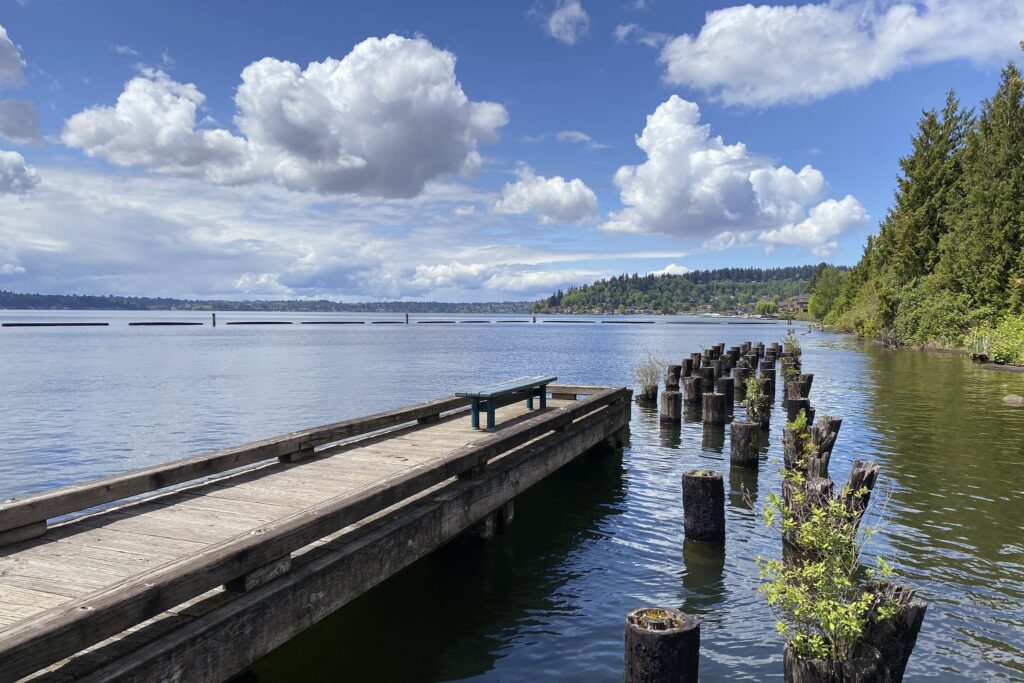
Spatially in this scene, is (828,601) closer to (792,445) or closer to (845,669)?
(845,669)

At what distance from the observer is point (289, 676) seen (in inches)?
272

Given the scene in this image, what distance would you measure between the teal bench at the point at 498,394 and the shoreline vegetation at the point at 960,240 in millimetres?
34438

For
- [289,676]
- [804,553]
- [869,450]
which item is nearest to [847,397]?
[869,450]

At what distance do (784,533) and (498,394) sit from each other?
17.3ft

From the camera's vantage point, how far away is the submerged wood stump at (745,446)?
15.4 meters

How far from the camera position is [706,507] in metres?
10.3

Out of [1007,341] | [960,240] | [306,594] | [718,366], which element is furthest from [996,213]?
[306,594]

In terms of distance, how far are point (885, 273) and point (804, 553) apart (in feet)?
225

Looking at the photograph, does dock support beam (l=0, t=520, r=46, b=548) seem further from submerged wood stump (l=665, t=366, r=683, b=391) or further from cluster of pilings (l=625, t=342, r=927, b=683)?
submerged wood stump (l=665, t=366, r=683, b=391)

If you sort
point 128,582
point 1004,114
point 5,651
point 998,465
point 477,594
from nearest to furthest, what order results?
point 5,651
point 128,582
point 477,594
point 998,465
point 1004,114

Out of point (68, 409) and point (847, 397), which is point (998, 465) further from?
point (68, 409)

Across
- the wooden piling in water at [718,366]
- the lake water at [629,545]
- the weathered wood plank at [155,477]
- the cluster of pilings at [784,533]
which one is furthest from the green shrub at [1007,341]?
the weathered wood plank at [155,477]

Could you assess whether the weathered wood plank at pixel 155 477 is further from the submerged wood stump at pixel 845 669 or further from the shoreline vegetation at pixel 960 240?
the shoreline vegetation at pixel 960 240

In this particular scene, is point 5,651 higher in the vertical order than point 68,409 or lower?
higher
